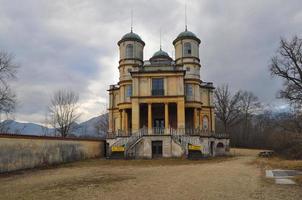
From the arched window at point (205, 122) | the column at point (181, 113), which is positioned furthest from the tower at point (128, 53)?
the arched window at point (205, 122)

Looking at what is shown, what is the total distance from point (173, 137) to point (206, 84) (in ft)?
45.9

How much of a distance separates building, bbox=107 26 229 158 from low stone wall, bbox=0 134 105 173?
386cm

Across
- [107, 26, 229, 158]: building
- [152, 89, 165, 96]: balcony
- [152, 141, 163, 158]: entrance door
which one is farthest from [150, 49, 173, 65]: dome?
[152, 141, 163, 158]: entrance door

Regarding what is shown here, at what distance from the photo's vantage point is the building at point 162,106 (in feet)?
107

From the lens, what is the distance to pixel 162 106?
129 ft

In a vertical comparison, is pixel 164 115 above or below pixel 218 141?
above

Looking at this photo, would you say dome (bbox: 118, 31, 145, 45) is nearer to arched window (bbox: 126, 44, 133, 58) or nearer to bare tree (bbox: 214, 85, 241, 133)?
arched window (bbox: 126, 44, 133, 58)

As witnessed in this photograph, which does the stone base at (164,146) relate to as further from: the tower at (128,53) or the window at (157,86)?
the tower at (128,53)

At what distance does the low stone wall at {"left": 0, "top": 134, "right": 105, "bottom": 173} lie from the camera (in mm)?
20109

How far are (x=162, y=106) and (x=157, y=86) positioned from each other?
3.39 m

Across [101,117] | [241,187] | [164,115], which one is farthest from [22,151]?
[101,117]

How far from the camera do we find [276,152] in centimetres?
4119

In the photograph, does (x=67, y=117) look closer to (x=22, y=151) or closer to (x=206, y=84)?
(x=206, y=84)

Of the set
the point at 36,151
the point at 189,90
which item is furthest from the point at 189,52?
the point at 36,151
